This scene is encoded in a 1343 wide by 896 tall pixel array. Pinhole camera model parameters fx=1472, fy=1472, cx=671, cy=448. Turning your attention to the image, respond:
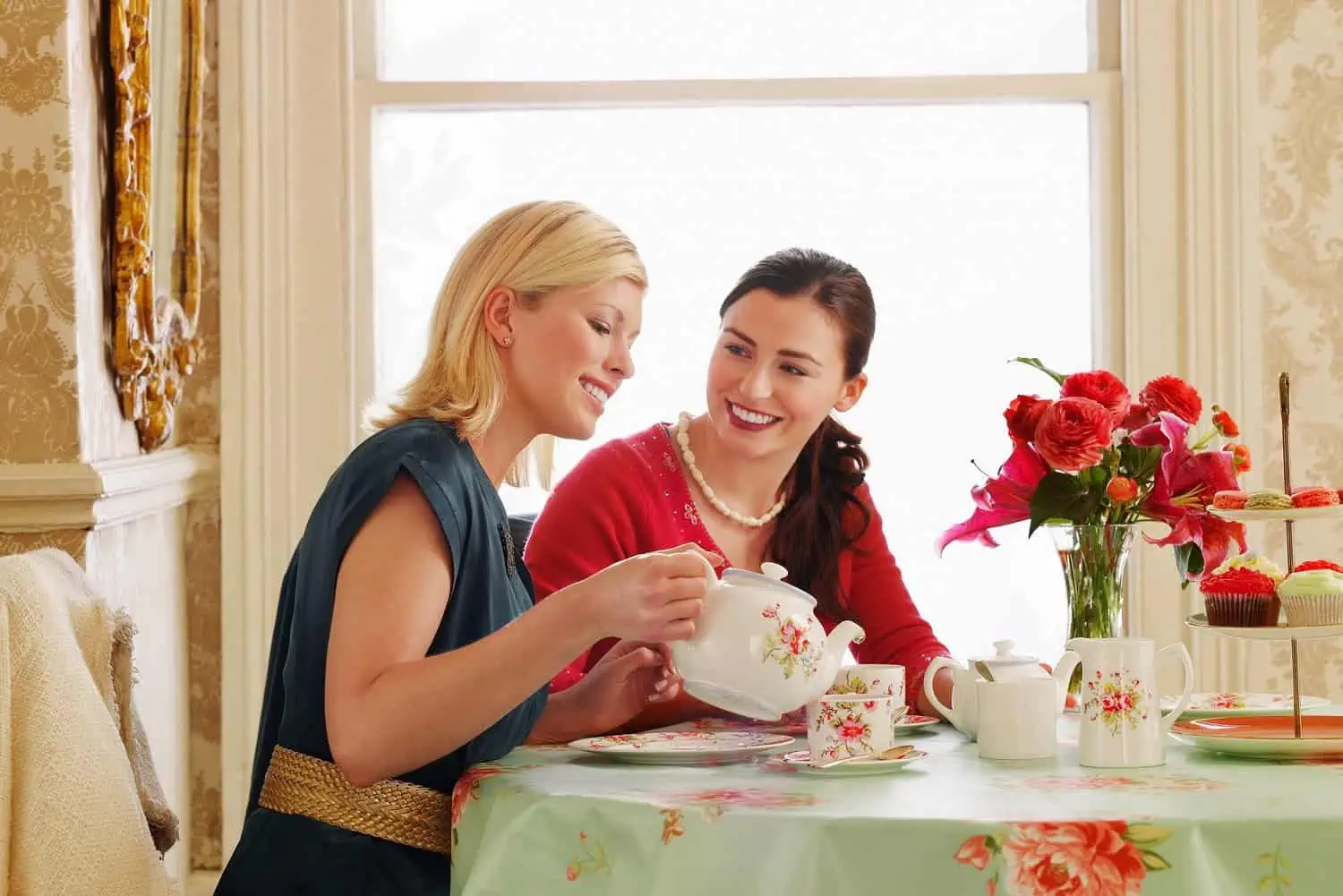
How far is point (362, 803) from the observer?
146 cm

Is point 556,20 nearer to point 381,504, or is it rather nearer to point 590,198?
point 590,198

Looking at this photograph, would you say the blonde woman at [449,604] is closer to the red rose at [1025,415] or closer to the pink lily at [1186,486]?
the red rose at [1025,415]

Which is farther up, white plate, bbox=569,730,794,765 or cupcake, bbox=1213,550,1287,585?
cupcake, bbox=1213,550,1287,585

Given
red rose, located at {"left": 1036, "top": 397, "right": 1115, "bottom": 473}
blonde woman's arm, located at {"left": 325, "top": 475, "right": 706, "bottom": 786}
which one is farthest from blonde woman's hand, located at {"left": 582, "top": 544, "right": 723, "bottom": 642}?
red rose, located at {"left": 1036, "top": 397, "right": 1115, "bottom": 473}

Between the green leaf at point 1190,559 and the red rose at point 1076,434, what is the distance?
9.0 inches

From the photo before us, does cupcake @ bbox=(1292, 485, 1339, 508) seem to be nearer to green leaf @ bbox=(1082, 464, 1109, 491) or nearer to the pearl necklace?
green leaf @ bbox=(1082, 464, 1109, 491)

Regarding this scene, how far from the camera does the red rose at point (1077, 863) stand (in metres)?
1.15

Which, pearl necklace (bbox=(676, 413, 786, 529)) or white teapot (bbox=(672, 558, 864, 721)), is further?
pearl necklace (bbox=(676, 413, 786, 529))

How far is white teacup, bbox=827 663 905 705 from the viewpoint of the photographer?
5.38ft

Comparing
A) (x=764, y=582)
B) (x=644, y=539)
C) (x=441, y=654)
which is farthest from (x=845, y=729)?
(x=644, y=539)

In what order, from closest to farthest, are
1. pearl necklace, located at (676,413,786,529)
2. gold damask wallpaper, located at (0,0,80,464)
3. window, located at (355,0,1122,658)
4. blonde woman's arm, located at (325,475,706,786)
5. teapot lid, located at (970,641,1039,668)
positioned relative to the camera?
blonde woman's arm, located at (325,475,706,786) → teapot lid, located at (970,641,1039,668) → gold damask wallpaper, located at (0,0,80,464) → pearl necklace, located at (676,413,786,529) → window, located at (355,0,1122,658)

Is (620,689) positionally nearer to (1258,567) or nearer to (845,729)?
(845,729)

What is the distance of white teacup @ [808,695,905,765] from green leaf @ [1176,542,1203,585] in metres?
0.56

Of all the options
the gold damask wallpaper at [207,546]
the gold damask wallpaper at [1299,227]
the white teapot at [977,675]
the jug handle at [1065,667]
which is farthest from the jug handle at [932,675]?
the gold damask wallpaper at [207,546]
